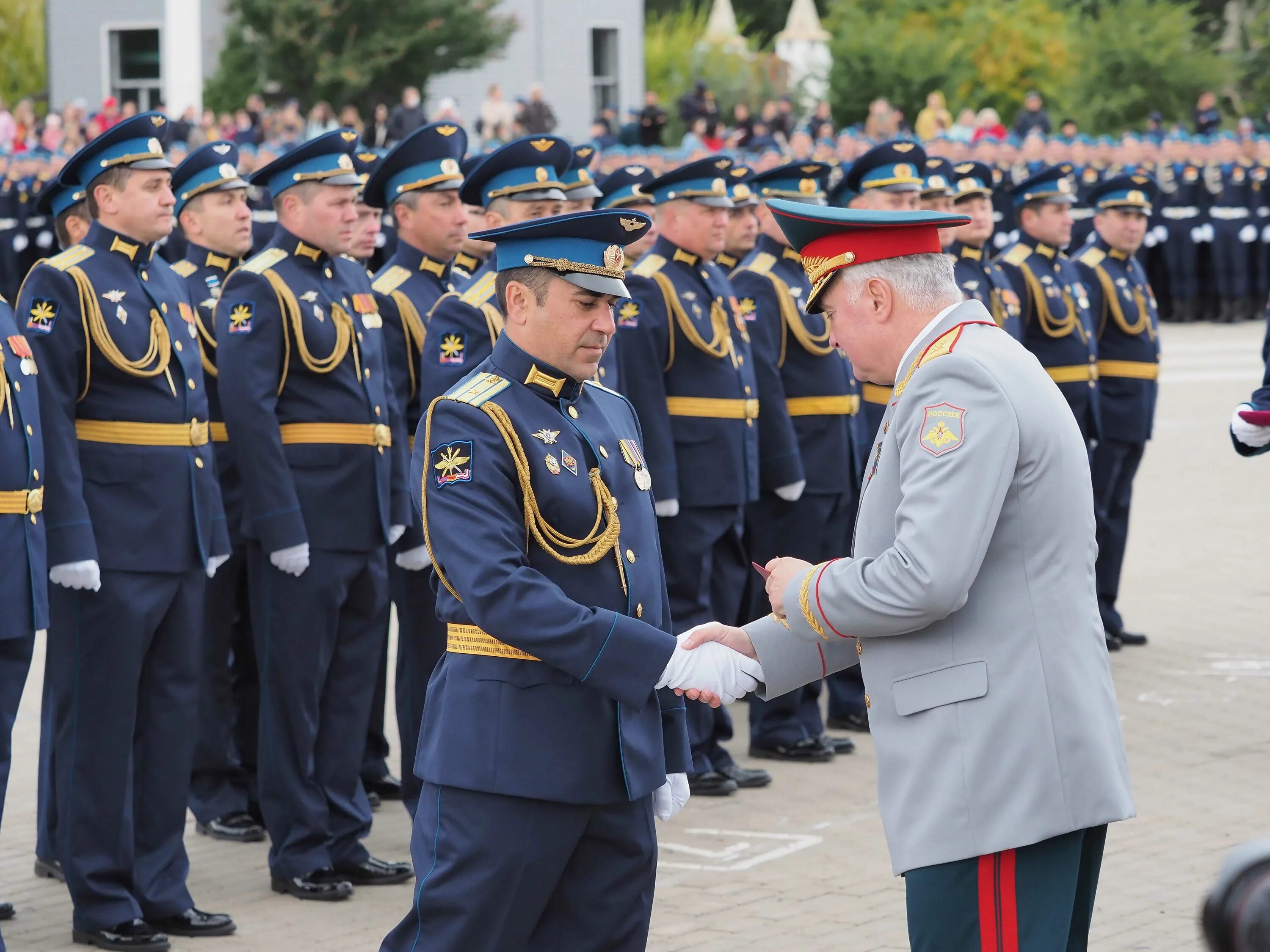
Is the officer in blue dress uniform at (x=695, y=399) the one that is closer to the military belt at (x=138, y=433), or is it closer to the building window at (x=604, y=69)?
the military belt at (x=138, y=433)

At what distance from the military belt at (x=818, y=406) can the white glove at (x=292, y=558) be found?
273 cm

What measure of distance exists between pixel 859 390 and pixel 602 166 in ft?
52.4

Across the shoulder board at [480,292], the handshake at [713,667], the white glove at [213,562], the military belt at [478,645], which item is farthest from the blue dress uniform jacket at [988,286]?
the military belt at [478,645]

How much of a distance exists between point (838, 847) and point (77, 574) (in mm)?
2662

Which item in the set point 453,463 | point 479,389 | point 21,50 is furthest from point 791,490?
point 21,50

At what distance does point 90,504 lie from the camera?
5.54 meters

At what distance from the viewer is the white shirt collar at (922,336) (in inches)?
139

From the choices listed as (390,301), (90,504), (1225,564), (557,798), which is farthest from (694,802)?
(1225,564)

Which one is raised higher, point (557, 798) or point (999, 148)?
point (999, 148)

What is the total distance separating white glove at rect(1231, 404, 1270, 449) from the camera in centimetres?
602

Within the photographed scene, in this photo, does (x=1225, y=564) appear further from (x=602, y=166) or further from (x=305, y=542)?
(x=602, y=166)

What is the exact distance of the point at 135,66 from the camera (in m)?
35.5

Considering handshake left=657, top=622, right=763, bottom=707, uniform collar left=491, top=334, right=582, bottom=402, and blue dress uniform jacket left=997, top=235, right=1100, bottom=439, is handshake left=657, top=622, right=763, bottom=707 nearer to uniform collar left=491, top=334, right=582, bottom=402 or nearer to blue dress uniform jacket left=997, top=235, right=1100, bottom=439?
uniform collar left=491, top=334, right=582, bottom=402

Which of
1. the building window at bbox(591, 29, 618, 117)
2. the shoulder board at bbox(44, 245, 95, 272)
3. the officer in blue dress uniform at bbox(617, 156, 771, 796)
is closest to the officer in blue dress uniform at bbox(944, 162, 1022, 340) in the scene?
the officer in blue dress uniform at bbox(617, 156, 771, 796)
